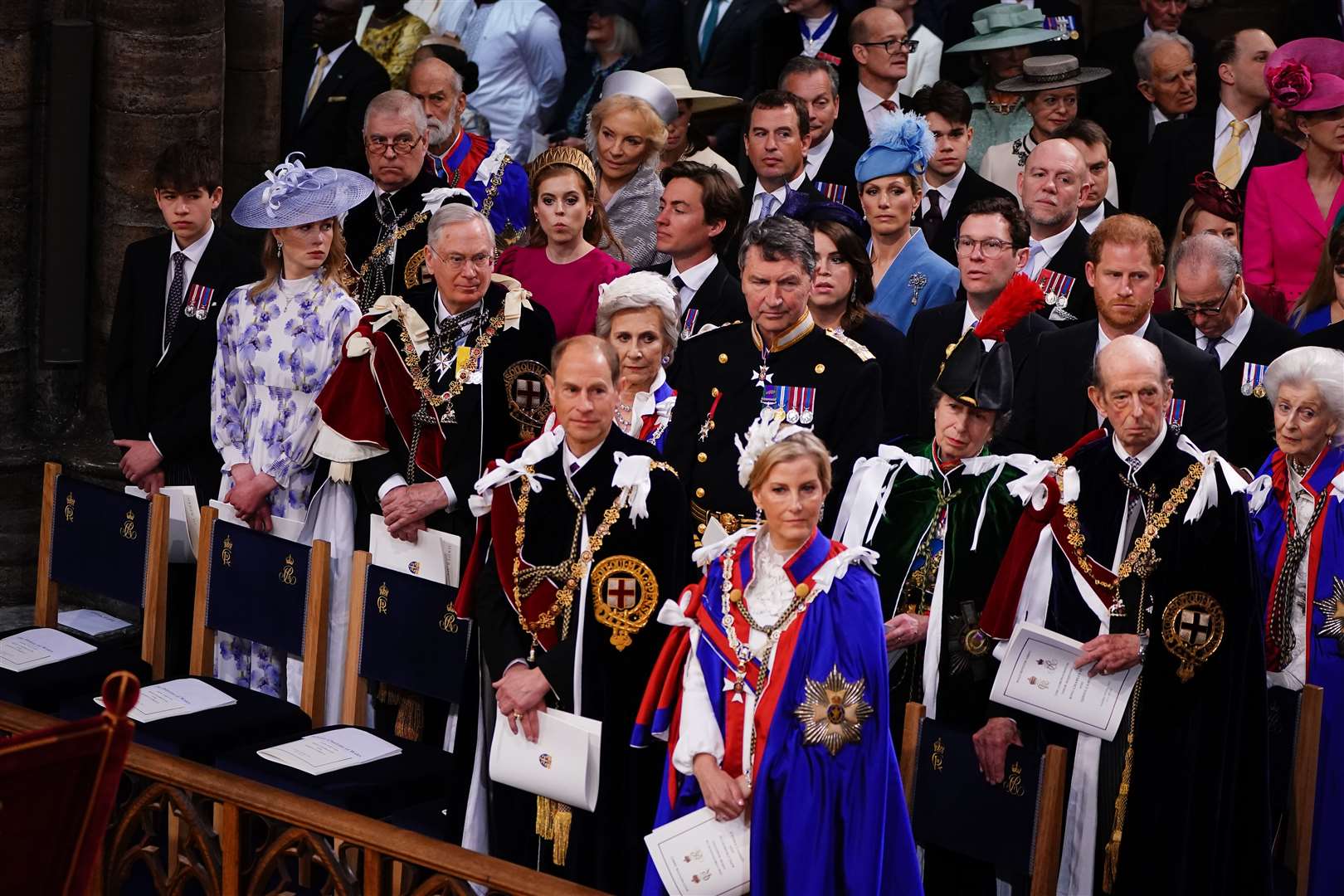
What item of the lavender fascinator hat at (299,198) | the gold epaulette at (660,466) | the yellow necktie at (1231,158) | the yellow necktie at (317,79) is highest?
the yellow necktie at (317,79)

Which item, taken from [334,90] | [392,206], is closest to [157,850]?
[392,206]

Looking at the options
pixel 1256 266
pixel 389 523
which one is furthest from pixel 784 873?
pixel 1256 266

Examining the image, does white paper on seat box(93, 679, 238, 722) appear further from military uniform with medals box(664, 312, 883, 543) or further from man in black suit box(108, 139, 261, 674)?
military uniform with medals box(664, 312, 883, 543)

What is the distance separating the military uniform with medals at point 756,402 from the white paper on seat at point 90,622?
81.5 inches

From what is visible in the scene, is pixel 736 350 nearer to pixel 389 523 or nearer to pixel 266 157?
pixel 389 523

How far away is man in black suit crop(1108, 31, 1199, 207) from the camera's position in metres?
7.55

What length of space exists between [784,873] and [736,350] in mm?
1611

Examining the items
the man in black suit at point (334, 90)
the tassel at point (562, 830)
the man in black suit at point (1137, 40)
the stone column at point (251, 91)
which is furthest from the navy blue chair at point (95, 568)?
the man in black suit at point (1137, 40)

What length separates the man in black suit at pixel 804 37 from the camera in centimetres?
793

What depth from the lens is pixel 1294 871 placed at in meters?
4.65

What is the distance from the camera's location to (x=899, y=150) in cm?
625

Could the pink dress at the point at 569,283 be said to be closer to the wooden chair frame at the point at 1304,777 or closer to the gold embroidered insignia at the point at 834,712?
the gold embroidered insignia at the point at 834,712

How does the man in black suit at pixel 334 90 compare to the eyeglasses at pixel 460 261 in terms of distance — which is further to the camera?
the man in black suit at pixel 334 90

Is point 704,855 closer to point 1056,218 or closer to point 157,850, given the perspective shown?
point 157,850
